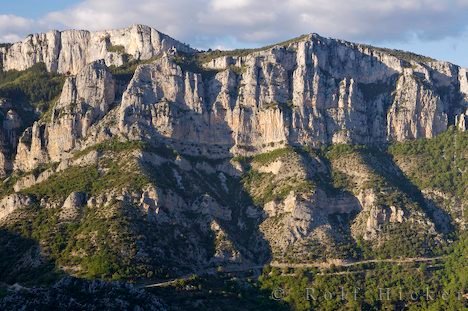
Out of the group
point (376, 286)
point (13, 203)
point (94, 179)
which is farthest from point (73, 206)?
point (376, 286)

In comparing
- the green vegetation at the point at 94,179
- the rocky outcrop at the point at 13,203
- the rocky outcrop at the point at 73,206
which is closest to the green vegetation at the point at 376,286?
the green vegetation at the point at 94,179

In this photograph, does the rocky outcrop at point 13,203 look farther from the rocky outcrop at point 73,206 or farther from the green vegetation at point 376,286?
the green vegetation at point 376,286

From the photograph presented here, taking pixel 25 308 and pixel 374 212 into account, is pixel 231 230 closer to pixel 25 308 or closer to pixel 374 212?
pixel 374 212

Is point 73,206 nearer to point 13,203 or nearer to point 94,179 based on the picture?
point 94,179

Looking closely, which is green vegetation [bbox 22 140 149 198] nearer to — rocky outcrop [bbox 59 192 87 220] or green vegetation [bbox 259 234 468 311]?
rocky outcrop [bbox 59 192 87 220]

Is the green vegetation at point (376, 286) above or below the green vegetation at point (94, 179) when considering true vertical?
below

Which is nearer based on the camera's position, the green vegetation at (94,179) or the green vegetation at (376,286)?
the green vegetation at (376,286)

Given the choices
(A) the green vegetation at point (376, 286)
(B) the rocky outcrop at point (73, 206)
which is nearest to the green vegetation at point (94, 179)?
(B) the rocky outcrop at point (73, 206)

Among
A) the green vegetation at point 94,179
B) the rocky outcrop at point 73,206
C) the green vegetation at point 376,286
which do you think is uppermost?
the green vegetation at point 94,179

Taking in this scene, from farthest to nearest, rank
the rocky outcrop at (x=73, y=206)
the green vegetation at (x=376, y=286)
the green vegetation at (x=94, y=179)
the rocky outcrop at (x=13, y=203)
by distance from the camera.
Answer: the rocky outcrop at (x=13, y=203)
the green vegetation at (x=94, y=179)
the rocky outcrop at (x=73, y=206)
the green vegetation at (x=376, y=286)

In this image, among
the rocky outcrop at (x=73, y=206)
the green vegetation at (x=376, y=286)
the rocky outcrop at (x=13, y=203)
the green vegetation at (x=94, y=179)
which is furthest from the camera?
the rocky outcrop at (x=13, y=203)

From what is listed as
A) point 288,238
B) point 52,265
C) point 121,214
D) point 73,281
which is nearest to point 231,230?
point 288,238
